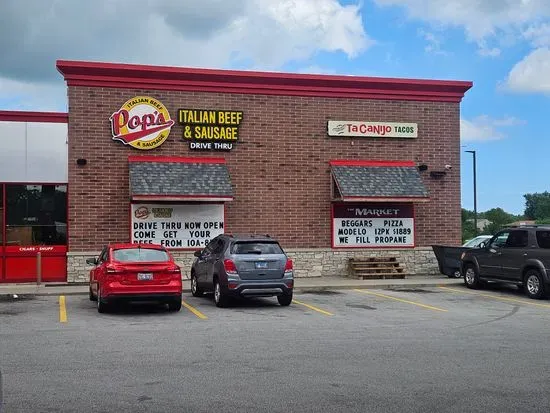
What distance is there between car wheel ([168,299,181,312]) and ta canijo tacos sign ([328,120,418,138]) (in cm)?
1034

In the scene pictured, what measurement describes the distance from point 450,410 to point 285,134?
648 inches

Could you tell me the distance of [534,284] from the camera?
55.6 feet

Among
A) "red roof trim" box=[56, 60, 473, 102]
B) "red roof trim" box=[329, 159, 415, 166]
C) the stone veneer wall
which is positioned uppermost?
"red roof trim" box=[56, 60, 473, 102]

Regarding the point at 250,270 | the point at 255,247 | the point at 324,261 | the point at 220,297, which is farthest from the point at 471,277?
the point at 220,297

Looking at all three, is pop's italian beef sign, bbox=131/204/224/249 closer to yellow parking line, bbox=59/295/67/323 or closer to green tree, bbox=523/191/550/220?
yellow parking line, bbox=59/295/67/323

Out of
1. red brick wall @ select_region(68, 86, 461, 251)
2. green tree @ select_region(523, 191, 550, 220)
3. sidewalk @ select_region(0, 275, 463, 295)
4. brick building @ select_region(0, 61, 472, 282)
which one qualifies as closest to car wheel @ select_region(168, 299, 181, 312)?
sidewalk @ select_region(0, 275, 463, 295)

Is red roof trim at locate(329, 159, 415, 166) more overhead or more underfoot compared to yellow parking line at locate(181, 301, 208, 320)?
more overhead

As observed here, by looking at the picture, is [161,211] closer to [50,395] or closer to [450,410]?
[50,395]

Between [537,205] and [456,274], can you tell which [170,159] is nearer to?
[456,274]

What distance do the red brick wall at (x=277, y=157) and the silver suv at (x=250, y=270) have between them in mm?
6530

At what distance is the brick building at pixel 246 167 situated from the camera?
2014cm

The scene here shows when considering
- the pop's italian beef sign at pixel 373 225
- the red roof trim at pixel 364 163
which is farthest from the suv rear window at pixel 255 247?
the red roof trim at pixel 364 163

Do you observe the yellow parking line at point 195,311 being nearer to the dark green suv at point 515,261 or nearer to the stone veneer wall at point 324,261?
the stone veneer wall at point 324,261

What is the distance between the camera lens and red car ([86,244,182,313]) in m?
13.2
